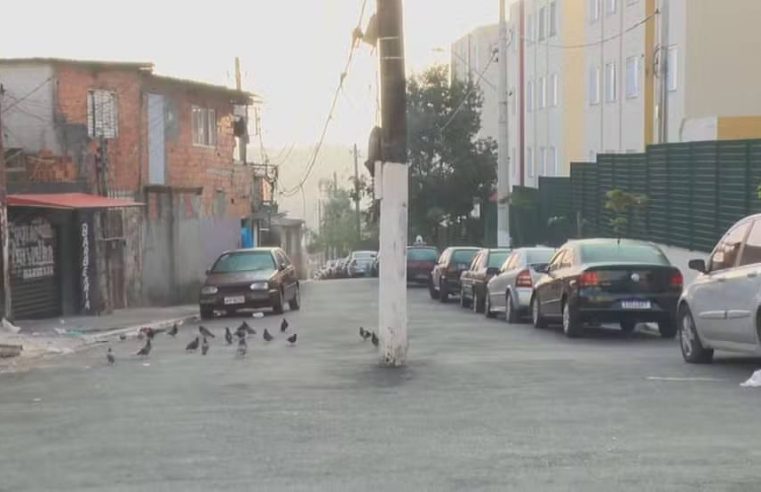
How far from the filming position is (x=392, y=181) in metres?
14.3

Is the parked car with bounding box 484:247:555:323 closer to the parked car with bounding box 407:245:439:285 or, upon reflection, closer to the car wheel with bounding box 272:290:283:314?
the car wheel with bounding box 272:290:283:314

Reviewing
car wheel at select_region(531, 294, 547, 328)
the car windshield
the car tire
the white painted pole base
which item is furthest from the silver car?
the car windshield

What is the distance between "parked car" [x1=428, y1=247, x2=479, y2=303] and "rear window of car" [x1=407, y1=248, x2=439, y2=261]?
10.3 metres

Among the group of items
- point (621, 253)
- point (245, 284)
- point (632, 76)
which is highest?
point (632, 76)

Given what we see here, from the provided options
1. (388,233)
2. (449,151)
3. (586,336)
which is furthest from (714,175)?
(449,151)

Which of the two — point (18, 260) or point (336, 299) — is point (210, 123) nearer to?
point (336, 299)

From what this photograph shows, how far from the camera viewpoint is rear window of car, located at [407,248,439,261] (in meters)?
46.6

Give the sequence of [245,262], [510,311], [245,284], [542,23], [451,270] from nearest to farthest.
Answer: [510,311] < [245,284] < [245,262] < [451,270] < [542,23]

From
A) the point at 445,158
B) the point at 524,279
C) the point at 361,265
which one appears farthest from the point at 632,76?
the point at 361,265

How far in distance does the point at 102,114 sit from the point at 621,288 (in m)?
18.2

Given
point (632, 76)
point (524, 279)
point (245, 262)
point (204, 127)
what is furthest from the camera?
point (632, 76)

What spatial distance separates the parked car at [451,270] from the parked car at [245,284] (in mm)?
6445

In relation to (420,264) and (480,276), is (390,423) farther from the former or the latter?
(420,264)

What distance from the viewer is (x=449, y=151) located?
64.0 m
